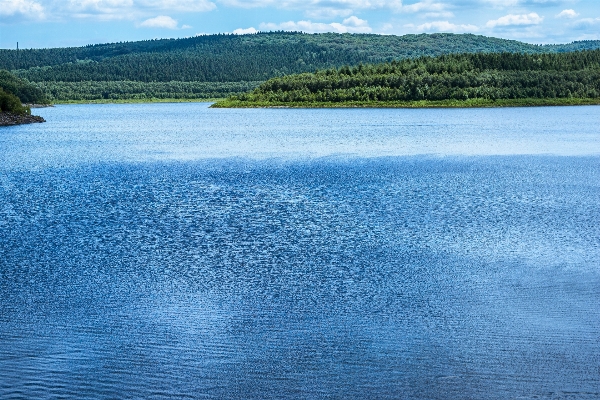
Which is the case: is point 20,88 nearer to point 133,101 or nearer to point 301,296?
point 133,101

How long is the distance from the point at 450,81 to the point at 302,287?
4232 inches

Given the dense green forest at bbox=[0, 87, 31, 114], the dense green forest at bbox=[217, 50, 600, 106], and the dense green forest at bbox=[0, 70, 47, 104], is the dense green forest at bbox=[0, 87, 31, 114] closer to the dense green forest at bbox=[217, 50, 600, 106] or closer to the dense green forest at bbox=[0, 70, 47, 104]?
the dense green forest at bbox=[0, 70, 47, 104]

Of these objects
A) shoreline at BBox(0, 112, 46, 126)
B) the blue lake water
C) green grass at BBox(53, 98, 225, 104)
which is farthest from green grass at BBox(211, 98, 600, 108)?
the blue lake water

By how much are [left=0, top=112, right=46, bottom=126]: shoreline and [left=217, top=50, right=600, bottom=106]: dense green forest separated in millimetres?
45896

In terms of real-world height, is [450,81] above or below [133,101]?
above

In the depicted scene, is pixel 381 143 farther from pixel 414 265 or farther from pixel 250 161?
pixel 414 265

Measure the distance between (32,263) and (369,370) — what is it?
349 inches

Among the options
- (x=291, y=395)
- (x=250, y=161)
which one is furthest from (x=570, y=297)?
(x=250, y=161)

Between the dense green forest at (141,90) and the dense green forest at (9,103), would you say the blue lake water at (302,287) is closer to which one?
the dense green forest at (9,103)

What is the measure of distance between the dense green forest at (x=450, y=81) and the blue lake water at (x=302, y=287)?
87.2 meters

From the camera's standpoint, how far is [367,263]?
53.4 ft

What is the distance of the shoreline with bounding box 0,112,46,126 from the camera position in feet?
272

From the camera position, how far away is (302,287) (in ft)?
46.8

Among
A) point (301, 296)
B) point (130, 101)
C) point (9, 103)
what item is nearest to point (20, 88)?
point (9, 103)
